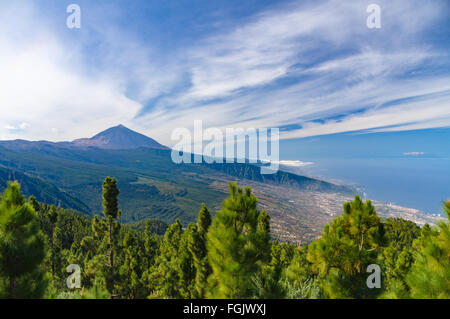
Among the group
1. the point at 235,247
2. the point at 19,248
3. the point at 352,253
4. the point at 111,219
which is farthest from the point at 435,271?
the point at 111,219

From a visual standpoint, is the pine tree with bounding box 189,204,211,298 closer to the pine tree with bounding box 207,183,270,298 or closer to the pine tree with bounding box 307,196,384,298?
the pine tree with bounding box 207,183,270,298

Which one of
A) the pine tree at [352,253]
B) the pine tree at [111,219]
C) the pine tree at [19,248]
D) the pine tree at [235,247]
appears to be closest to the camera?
the pine tree at [19,248]

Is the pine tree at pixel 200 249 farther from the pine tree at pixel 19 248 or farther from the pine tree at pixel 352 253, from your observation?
the pine tree at pixel 19 248

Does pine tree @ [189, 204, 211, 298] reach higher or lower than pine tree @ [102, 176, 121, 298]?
lower

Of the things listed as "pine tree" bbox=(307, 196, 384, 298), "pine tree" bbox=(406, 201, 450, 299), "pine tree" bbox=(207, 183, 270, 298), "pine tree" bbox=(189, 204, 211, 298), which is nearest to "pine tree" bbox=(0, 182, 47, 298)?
"pine tree" bbox=(207, 183, 270, 298)

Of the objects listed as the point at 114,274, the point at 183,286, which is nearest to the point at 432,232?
the point at 114,274

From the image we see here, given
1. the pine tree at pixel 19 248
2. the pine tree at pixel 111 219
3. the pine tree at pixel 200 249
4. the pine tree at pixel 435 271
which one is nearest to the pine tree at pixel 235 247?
the pine tree at pixel 435 271
